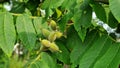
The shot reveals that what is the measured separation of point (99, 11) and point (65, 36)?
0.28m

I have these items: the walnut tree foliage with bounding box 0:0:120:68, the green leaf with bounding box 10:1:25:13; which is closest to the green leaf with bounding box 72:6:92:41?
the walnut tree foliage with bounding box 0:0:120:68

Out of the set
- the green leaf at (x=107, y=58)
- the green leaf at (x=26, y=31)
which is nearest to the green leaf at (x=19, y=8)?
the green leaf at (x=26, y=31)

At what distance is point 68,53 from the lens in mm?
1801

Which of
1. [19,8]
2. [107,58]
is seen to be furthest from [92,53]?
[19,8]

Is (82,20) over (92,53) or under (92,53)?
over

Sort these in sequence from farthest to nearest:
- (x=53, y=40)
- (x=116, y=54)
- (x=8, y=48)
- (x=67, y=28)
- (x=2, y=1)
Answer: (x=2, y=1) → (x=67, y=28) → (x=53, y=40) → (x=8, y=48) → (x=116, y=54)

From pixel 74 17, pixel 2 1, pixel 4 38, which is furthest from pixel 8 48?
pixel 2 1

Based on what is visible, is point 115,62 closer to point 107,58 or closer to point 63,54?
point 107,58

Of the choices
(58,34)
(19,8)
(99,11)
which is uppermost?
(99,11)

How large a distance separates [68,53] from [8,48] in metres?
0.36

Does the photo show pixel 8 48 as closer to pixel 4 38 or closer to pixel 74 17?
pixel 4 38

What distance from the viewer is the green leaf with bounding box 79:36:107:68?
5.01ft

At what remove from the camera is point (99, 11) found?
166 cm

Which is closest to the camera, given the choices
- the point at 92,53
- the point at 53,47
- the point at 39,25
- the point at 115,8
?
the point at 115,8
